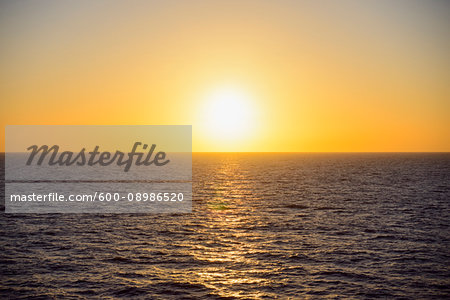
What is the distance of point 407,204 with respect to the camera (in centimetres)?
6312

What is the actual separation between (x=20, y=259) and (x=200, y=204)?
36.9m

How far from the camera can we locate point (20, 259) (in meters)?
31.9

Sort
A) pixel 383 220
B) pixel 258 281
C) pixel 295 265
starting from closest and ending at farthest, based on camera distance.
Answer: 1. pixel 258 281
2. pixel 295 265
3. pixel 383 220

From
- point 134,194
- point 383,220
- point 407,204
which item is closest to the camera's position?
point 383,220

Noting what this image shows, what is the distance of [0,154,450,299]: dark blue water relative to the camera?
25.8m

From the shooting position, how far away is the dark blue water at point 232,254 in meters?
25.8

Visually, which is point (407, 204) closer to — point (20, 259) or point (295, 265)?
point (295, 265)

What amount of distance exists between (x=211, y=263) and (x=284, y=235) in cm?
1281

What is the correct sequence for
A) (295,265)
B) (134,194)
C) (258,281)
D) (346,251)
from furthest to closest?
(134,194), (346,251), (295,265), (258,281)

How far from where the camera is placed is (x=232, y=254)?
3391 centimetres

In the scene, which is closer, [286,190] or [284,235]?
[284,235]

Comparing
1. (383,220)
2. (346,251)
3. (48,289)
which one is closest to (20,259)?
(48,289)

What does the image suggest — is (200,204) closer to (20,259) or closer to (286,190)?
(286,190)

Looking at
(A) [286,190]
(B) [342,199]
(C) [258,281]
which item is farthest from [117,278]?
(A) [286,190]
